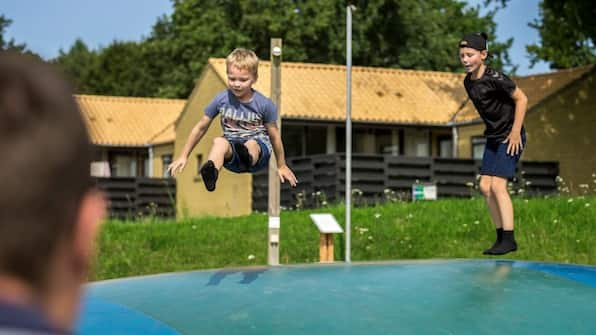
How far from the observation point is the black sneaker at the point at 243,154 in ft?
19.4

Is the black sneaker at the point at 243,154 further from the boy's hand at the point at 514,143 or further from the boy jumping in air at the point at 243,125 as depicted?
the boy's hand at the point at 514,143

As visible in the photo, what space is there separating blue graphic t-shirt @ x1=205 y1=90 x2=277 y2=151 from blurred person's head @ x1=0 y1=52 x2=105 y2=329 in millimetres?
5194

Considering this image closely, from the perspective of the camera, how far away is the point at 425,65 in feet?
123

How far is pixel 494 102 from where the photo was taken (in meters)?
6.32

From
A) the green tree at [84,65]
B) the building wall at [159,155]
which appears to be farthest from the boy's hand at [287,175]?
the green tree at [84,65]

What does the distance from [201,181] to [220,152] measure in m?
22.6

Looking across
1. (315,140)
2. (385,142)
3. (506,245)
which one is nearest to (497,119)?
(506,245)

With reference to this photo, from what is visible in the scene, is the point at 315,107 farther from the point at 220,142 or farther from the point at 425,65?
the point at 220,142

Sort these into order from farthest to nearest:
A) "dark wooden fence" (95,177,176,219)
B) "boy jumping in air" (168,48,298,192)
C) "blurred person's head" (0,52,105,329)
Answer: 1. "dark wooden fence" (95,177,176,219)
2. "boy jumping in air" (168,48,298,192)
3. "blurred person's head" (0,52,105,329)

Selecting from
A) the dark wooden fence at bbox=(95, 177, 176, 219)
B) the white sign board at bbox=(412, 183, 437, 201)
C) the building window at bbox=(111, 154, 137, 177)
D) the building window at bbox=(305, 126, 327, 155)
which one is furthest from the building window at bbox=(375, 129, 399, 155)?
the building window at bbox=(111, 154, 137, 177)

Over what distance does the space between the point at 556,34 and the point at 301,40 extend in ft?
55.6

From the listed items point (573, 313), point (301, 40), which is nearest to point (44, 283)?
point (573, 313)

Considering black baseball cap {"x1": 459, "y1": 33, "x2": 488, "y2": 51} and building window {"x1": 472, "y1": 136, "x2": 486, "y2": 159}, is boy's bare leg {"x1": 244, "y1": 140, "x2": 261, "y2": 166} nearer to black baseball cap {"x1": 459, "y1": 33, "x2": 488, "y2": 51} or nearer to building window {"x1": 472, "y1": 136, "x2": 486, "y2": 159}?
black baseball cap {"x1": 459, "y1": 33, "x2": 488, "y2": 51}

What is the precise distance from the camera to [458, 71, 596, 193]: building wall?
22.0 metres
